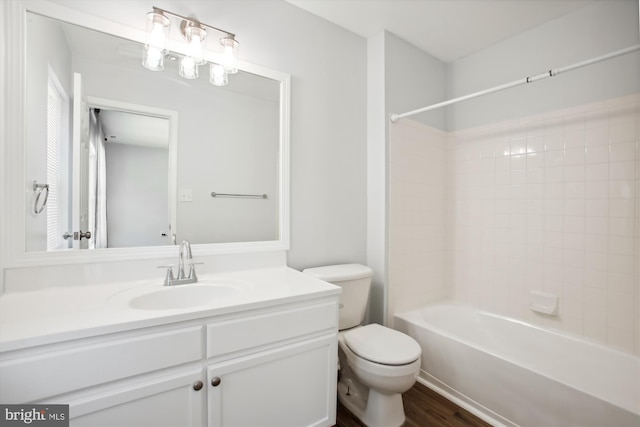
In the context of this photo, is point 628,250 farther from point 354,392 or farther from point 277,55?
point 277,55

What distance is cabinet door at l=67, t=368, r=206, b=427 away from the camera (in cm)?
93

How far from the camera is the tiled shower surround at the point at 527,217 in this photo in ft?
5.84

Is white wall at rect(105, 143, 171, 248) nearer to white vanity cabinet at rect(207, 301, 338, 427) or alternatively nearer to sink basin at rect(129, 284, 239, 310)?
sink basin at rect(129, 284, 239, 310)

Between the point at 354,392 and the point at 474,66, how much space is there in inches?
101

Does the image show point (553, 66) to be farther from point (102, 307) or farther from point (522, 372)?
point (102, 307)

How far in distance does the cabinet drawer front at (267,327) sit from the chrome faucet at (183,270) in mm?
417

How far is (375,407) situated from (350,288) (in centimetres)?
63

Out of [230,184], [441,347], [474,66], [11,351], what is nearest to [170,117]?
[230,184]

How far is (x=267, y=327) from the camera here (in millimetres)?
1237

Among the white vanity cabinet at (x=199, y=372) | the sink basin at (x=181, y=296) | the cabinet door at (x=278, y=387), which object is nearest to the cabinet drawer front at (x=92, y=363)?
the white vanity cabinet at (x=199, y=372)

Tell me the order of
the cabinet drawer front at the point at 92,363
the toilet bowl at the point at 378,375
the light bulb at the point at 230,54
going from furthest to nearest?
the light bulb at the point at 230,54
the toilet bowl at the point at 378,375
the cabinet drawer front at the point at 92,363

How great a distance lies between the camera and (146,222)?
1.48 metres

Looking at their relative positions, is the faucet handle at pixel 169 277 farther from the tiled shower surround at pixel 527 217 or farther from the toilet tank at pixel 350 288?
the tiled shower surround at pixel 527 217

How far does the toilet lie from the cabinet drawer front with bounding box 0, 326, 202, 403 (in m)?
0.86
